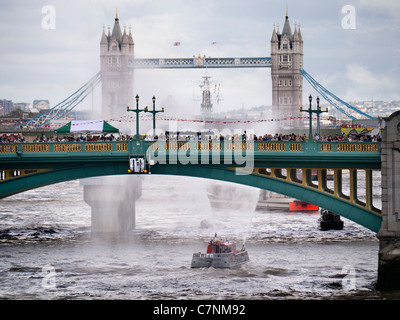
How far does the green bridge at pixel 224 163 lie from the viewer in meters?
45.3

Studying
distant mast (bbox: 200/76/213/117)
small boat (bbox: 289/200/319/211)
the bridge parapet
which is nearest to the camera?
the bridge parapet

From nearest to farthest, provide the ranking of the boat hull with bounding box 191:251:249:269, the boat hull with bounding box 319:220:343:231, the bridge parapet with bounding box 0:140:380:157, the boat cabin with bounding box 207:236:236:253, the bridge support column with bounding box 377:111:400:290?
1. the bridge support column with bounding box 377:111:400:290
2. the bridge parapet with bounding box 0:140:380:157
3. the boat hull with bounding box 191:251:249:269
4. the boat cabin with bounding box 207:236:236:253
5. the boat hull with bounding box 319:220:343:231

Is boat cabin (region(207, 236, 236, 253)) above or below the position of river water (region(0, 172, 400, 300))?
above

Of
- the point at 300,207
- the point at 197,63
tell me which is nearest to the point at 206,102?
the point at 197,63

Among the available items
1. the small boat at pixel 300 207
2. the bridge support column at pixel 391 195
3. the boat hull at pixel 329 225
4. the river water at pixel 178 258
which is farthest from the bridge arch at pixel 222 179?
the small boat at pixel 300 207

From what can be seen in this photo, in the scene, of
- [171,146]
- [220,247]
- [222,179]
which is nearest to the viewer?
[222,179]

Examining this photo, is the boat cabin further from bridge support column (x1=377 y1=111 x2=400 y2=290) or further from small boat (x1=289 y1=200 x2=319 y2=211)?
small boat (x1=289 y1=200 x2=319 y2=211)

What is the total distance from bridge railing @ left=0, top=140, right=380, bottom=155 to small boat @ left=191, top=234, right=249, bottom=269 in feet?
33.0

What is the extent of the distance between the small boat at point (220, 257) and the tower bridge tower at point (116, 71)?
134865 millimetres

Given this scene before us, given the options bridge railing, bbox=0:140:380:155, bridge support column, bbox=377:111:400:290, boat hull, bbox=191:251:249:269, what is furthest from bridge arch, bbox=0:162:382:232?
boat hull, bbox=191:251:249:269

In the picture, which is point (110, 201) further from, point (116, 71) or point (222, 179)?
point (116, 71)

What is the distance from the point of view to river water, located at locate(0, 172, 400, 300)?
4834 cm

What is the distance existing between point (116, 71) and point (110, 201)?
127658mm

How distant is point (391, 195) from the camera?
143ft
